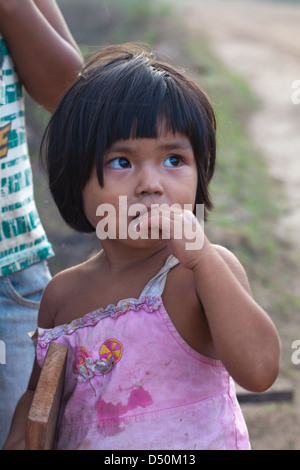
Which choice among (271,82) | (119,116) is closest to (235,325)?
(119,116)

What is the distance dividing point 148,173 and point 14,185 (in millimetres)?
614

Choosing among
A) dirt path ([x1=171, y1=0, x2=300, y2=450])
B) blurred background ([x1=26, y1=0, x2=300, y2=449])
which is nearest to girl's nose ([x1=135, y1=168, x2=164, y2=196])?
blurred background ([x1=26, y1=0, x2=300, y2=449])

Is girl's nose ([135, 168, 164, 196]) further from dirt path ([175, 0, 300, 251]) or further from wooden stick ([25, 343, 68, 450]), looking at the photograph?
dirt path ([175, 0, 300, 251])

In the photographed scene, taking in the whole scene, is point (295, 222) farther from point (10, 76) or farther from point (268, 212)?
point (10, 76)

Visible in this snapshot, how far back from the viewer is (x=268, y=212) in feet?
22.9

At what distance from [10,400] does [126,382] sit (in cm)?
62

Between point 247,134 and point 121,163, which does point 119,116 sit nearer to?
point 121,163

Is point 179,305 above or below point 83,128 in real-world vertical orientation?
below

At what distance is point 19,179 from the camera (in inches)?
80.3

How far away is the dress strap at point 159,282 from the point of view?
61.9 inches

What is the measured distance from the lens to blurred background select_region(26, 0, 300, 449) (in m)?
4.79

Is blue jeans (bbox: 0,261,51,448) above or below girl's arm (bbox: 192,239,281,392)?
below
